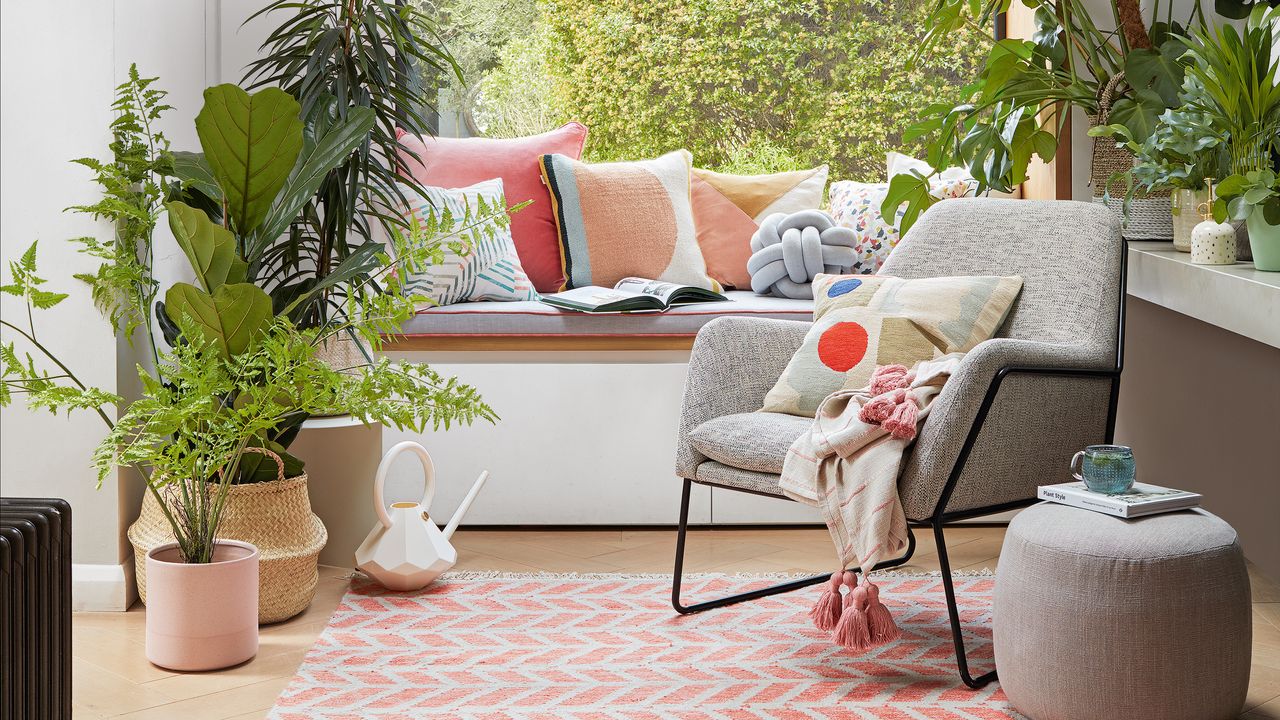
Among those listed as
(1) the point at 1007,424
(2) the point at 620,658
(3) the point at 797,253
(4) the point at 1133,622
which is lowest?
(2) the point at 620,658

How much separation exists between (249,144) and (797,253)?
168 cm

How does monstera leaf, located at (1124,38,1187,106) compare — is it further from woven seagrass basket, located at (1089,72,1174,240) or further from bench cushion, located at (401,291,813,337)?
bench cushion, located at (401,291,813,337)

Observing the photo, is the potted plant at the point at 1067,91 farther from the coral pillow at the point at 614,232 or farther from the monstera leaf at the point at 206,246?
the monstera leaf at the point at 206,246

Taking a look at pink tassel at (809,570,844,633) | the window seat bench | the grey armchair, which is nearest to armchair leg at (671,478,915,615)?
the grey armchair

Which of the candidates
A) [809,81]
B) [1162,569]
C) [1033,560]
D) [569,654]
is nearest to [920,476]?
[1033,560]

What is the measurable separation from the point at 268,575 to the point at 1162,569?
1.72 metres

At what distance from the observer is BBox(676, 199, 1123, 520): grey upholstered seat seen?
7.09 feet

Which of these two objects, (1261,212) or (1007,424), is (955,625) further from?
(1261,212)

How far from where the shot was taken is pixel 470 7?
4.45 m

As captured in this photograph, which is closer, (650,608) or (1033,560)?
(1033,560)

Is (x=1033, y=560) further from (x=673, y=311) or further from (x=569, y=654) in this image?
(x=673, y=311)

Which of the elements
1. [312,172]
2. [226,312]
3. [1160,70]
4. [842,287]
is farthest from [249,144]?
[1160,70]

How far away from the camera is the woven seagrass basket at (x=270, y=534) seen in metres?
2.51

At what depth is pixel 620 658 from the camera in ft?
7.67
